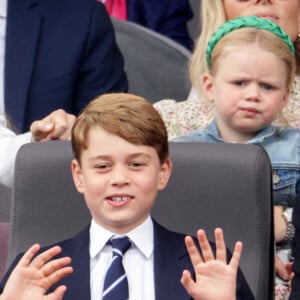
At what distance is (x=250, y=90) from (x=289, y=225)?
1.06 ft

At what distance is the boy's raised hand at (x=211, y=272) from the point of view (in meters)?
2.72

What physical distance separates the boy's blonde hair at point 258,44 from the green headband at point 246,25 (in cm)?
2

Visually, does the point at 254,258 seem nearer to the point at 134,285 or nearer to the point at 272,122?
the point at 134,285

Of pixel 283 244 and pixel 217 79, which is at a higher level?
pixel 217 79

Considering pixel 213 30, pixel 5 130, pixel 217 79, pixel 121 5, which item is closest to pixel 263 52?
pixel 217 79

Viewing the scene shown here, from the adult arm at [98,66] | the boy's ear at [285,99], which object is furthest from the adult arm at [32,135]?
the boy's ear at [285,99]

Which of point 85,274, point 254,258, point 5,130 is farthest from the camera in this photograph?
point 5,130

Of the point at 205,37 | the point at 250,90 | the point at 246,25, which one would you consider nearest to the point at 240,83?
the point at 250,90

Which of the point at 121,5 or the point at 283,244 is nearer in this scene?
the point at 283,244

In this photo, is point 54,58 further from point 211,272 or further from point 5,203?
point 211,272

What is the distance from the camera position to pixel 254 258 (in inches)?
121

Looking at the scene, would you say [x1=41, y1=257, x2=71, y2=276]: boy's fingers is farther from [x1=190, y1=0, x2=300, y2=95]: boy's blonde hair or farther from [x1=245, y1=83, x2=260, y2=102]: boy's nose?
[x1=190, y1=0, x2=300, y2=95]: boy's blonde hair

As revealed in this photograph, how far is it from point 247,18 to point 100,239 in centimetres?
86

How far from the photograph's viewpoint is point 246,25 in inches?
138
